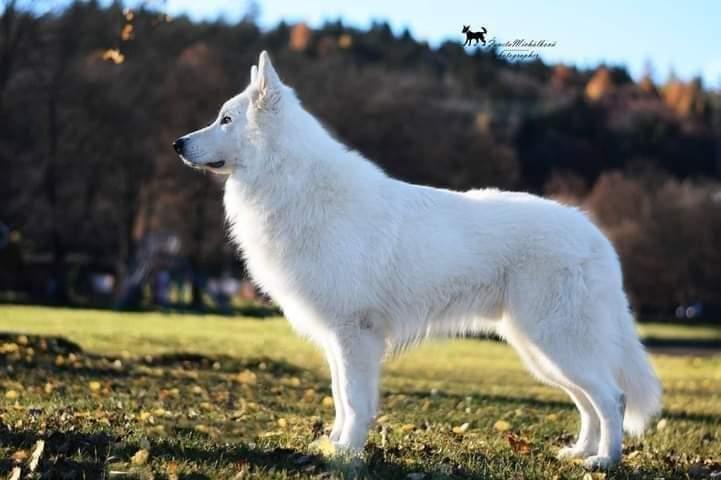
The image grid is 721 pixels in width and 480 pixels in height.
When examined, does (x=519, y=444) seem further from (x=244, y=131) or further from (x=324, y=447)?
(x=244, y=131)

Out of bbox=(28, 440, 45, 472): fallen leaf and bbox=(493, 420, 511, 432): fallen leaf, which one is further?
bbox=(493, 420, 511, 432): fallen leaf

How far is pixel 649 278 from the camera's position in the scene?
1981 inches

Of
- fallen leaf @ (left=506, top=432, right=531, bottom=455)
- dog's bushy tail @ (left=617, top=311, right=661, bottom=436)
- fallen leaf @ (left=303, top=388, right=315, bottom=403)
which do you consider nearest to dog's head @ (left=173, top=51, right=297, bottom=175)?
fallen leaf @ (left=506, top=432, right=531, bottom=455)

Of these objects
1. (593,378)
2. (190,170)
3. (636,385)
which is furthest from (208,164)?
(190,170)

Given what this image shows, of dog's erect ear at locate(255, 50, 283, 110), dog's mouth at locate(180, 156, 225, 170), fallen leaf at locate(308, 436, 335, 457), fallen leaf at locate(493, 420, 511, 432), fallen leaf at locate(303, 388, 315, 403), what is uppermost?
dog's erect ear at locate(255, 50, 283, 110)

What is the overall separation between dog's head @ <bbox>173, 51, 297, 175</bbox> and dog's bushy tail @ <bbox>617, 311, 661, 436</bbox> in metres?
2.90

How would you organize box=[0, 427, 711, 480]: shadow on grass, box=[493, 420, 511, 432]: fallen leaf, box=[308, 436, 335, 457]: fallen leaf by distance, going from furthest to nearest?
box=[493, 420, 511, 432]: fallen leaf < box=[308, 436, 335, 457]: fallen leaf < box=[0, 427, 711, 480]: shadow on grass

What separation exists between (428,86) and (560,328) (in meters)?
51.2

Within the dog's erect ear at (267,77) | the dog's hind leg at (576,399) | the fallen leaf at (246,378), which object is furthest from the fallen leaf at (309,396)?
the dog's erect ear at (267,77)

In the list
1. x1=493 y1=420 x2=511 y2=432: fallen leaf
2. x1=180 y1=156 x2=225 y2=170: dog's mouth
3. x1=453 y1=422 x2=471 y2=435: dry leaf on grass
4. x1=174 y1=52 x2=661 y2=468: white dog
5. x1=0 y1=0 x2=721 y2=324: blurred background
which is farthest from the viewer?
x1=0 y1=0 x2=721 y2=324: blurred background

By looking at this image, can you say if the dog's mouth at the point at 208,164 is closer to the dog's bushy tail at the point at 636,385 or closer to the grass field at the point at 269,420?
the grass field at the point at 269,420

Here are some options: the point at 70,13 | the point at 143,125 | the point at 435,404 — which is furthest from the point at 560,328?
the point at 143,125

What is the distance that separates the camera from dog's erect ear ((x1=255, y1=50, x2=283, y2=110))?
6.14 meters

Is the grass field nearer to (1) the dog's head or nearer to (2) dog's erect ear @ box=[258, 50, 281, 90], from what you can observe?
(1) the dog's head
